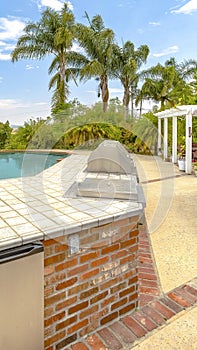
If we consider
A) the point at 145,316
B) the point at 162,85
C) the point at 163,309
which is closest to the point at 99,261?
the point at 145,316

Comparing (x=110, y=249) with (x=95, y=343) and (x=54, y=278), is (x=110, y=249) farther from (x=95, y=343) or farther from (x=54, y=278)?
(x=95, y=343)

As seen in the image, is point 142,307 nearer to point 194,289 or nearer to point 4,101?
point 194,289

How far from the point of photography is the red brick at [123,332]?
1.92m

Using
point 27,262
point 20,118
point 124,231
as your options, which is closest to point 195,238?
point 124,231

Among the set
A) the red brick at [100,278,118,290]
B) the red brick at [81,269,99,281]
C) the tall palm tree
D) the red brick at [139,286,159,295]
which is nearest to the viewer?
the red brick at [81,269,99,281]

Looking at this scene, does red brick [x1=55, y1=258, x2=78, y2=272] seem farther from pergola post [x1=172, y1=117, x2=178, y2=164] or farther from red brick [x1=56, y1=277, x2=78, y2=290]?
pergola post [x1=172, y1=117, x2=178, y2=164]

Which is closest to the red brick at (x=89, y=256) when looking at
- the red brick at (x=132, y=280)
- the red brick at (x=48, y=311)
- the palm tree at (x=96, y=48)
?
the red brick at (x=48, y=311)

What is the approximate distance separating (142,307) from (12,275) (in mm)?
1301

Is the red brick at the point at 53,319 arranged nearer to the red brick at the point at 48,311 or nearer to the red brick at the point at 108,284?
the red brick at the point at 48,311

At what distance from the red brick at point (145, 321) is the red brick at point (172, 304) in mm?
252

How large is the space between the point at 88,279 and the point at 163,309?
0.81 meters

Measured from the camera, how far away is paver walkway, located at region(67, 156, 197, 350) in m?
1.91

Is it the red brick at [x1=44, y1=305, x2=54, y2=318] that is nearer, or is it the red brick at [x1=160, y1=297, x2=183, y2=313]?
the red brick at [x1=44, y1=305, x2=54, y2=318]

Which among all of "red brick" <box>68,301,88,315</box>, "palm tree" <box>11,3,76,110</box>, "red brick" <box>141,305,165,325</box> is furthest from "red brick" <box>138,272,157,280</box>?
"palm tree" <box>11,3,76,110</box>
